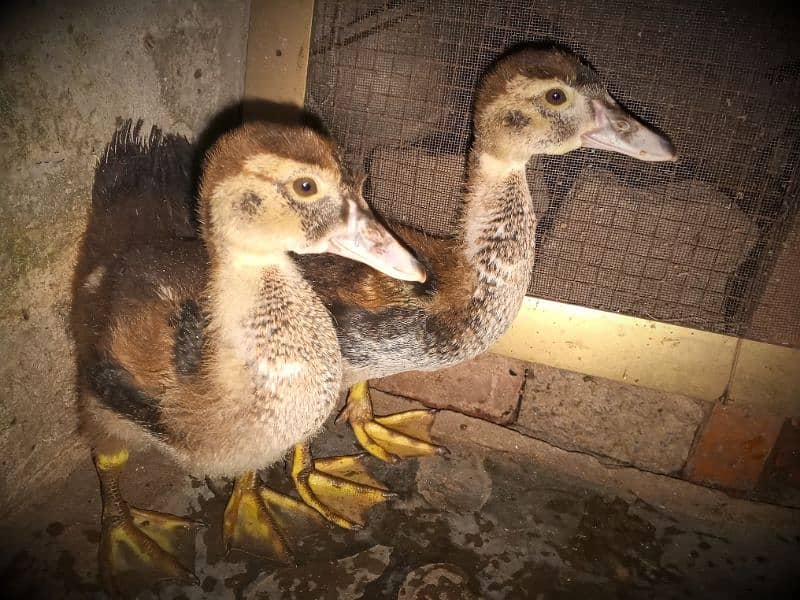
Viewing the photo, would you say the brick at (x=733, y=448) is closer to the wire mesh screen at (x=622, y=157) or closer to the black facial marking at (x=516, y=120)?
the wire mesh screen at (x=622, y=157)

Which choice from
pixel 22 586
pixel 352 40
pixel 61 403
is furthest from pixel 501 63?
Result: pixel 22 586

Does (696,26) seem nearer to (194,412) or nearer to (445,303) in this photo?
(445,303)

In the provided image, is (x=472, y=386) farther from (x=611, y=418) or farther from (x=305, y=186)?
(x=305, y=186)

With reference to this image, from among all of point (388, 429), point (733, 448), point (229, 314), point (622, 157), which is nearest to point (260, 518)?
point (388, 429)

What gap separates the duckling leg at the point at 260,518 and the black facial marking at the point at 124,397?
0.61m

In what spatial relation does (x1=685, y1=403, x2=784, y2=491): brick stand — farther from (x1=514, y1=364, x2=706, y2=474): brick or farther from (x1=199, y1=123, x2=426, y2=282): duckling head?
(x1=199, y1=123, x2=426, y2=282): duckling head

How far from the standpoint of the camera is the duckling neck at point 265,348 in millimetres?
1567

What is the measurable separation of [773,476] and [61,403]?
320 centimetres

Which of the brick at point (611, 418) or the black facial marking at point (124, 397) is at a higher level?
the black facial marking at point (124, 397)

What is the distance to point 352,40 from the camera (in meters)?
2.13

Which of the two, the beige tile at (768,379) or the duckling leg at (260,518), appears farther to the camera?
the beige tile at (768,379)

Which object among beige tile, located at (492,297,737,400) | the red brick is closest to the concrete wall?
beige tile, located at (492,297,737,400)

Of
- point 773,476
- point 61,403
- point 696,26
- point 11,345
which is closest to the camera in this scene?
point 11,345

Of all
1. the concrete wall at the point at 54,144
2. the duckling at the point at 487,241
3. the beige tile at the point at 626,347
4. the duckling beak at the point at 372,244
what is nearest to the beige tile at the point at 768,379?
the beige tile at the point at 626,347
